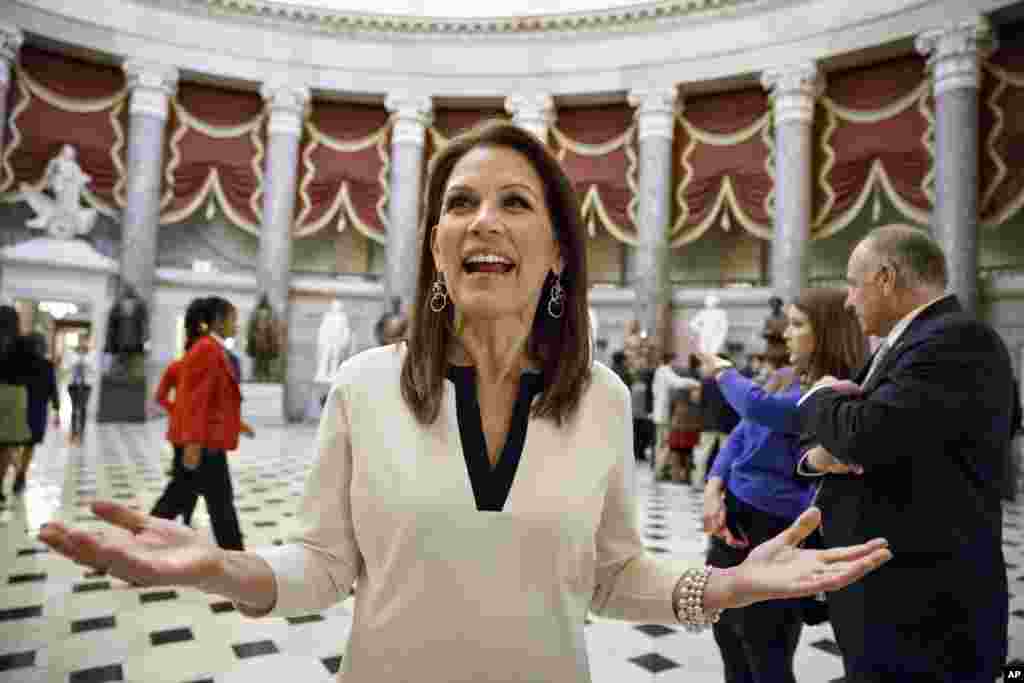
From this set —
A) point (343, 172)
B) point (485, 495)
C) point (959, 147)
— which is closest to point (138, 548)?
point (485, 495)

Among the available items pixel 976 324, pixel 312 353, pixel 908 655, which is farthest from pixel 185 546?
pixel 312 353

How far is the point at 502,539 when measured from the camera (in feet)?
3.32

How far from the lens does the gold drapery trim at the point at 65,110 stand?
14.1 meters

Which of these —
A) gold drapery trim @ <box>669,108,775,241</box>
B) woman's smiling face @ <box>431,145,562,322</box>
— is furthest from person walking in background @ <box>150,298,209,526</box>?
gold drapery trim @ <box>669,108,775,241</box>

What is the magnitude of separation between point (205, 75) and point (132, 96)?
170cm

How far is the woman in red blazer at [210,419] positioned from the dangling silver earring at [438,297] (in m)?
3.27

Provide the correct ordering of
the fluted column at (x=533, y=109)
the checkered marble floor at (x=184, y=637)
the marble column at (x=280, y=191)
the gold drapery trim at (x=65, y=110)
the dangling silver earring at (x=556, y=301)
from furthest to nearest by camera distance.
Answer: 1. the fluted column at (x=533, y=109)
2. the marble column at (x=280, y=191)
3. the gold drapery trim at (x=65, y=110)
4. the checkered marble floor at (x=184, y=637)
5. the dangling silver earring at (x=556, y=301)

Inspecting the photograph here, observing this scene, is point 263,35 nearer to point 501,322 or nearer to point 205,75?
point 205,75

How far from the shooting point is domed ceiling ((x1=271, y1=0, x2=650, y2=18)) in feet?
54.4

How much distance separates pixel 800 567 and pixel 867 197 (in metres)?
14.7

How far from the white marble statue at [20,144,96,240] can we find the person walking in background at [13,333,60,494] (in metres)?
10.0

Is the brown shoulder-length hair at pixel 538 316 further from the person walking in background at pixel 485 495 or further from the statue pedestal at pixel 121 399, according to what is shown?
the statue pedestal at pixel 121 399

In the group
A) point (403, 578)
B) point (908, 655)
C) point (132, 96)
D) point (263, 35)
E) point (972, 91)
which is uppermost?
point (263, 35)

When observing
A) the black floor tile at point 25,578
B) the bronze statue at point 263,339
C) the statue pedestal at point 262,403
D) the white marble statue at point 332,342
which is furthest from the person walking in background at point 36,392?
the bronze statue at point 263,339
